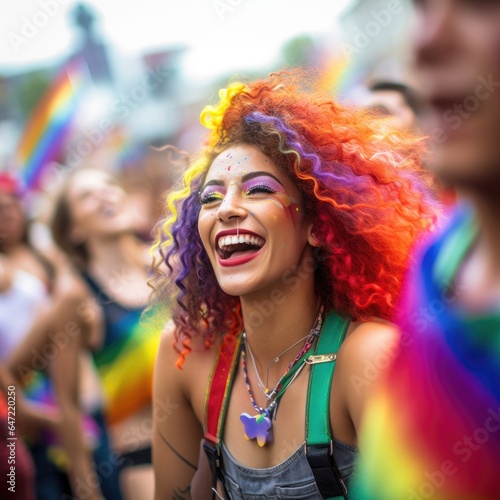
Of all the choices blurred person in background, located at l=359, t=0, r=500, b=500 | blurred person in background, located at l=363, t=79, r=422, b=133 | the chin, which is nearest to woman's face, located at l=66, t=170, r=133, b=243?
blurred person in background, located at l=363, t=79, r=422, b=133

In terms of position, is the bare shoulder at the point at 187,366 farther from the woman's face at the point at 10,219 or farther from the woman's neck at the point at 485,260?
the woman's face at the point at 10,219

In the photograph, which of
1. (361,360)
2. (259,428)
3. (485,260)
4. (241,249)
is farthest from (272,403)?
(485,260)

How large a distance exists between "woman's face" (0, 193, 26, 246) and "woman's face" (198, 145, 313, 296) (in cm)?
250

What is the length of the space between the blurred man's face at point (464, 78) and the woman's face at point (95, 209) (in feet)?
11.1

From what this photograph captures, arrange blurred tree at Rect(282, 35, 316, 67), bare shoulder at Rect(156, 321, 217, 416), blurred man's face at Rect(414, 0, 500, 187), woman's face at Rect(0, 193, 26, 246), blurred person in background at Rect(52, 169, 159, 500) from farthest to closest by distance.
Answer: blurred tree at Rect(282, 35, 316, 67)
woman's face at Rect(0, 193, 26, 246)
blurred person in background at Rect(52, 169, 159, 500)
bare shoulder at Rect(156, 321, 217, 416)
blurred man's face at Rect(414, 0, 500, 187)

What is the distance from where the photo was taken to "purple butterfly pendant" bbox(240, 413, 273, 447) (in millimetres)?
2164

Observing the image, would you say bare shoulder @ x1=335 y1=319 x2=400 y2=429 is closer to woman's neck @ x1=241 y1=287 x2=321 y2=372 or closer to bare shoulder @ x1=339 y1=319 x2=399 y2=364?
bare shoulder @ x1=339 y1=319 x2=399 y2=364

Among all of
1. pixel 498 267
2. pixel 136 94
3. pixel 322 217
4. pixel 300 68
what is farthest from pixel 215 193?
pixel 136 94

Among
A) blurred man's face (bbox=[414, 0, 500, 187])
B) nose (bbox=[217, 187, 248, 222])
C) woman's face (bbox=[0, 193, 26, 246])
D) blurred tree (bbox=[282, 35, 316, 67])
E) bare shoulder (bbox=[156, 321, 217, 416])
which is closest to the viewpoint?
blurred man's face (bbox=[414, 0, 500, 187])

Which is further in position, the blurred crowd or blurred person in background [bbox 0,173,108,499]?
blurred person in background [bbox 0,173,108,499]

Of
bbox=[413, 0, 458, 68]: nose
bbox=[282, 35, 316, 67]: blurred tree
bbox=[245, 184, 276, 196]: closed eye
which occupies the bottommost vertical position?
bbox=[413, 0, 458, 68]: nose

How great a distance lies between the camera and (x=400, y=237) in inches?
89.9

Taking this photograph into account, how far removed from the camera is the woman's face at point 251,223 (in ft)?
7.13

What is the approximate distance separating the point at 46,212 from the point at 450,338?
151 inches
